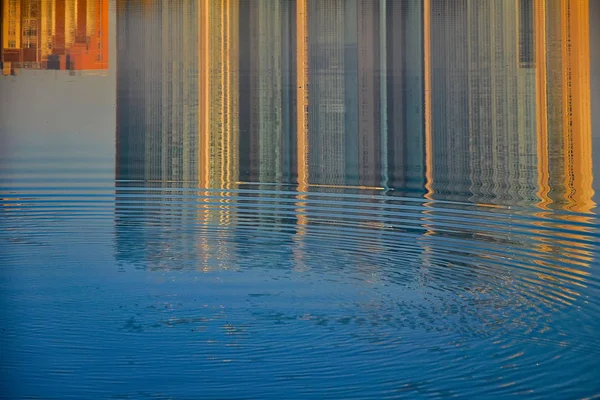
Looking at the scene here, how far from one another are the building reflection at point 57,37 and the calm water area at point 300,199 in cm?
2

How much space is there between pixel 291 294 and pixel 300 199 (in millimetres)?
1665

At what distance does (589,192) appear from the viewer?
13.9ft

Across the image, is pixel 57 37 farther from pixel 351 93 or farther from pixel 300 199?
pixel 300 199

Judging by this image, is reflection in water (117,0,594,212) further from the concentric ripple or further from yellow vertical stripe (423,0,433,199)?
the concentric ripple

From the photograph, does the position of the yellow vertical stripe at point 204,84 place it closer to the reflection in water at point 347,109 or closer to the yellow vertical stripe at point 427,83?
the reflection in water at point 347,109

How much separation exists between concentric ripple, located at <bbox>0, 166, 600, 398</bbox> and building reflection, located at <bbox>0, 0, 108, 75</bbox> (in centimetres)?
120

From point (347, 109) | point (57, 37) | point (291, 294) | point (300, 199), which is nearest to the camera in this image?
point (291, 294)

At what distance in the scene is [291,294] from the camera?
2.79m

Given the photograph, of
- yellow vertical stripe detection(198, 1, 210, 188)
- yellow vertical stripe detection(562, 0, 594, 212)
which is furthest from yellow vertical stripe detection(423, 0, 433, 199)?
yellow vertical stripe detection(198, 1, 210, 188)

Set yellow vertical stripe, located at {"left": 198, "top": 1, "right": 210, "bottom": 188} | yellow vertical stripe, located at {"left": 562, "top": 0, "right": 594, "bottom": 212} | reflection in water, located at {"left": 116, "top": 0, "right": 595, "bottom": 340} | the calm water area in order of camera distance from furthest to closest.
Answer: yellow vertical stripe, located at {"left": 198, "top": 1, "right": 210, "bottom": 188} < yellow vertical stripe, located at {"left": 562, "top": 0, "right": 594, "bottom": 212} < reflection in water, located at {"left": 116, "top": 0, "right": 595, "bottom": 340} < the calm water area

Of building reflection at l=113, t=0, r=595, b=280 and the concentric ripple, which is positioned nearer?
the concentric ripple

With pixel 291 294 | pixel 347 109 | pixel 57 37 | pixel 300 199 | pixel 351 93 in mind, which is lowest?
pixel 291 294

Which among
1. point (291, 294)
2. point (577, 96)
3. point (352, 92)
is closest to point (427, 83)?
point (352, 92)

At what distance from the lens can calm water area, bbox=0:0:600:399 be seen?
7.00ft
